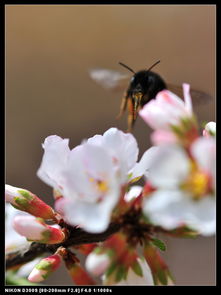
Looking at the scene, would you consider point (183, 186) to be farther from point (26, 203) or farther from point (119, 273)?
point (26, 203)

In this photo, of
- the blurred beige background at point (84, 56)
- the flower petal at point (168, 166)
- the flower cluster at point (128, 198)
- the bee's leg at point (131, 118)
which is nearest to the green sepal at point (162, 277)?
the flower cluster at point (128, 198)

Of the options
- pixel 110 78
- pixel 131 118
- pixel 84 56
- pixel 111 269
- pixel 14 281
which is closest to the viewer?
pixel 111 269

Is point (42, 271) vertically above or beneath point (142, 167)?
beneath

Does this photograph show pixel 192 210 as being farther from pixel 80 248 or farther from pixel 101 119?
pixel 101 119

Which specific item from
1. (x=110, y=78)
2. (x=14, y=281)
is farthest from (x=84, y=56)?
(x=14, y=281)

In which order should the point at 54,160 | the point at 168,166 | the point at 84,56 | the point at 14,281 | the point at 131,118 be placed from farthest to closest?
1. the point at 84,56
2. the point at 131,118
3. the point at 14,281
4. the point at 54,160
5. the point at 168,166

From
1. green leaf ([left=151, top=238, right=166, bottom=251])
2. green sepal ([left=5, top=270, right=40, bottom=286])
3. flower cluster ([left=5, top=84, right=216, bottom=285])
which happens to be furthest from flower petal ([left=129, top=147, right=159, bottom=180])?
green sepal ([left=5, top=270, right=40, bottom=286])

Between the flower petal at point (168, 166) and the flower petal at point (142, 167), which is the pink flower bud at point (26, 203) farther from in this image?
the flower petal at point (168, 166)

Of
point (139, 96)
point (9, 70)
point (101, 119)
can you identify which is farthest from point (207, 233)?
point (9, 70)
